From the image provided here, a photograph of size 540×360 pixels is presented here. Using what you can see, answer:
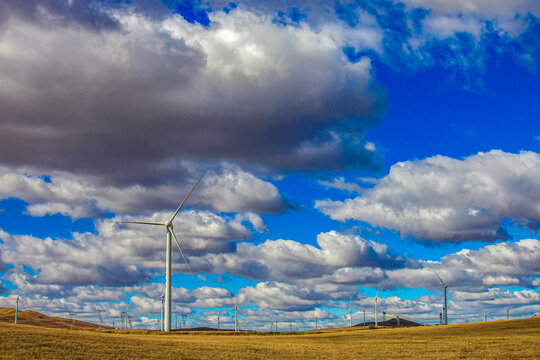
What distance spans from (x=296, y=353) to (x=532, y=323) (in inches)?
3390

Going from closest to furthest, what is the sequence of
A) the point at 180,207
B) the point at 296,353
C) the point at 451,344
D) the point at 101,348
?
1. the point at 101,348
2. the point at 296,353
3. the point at 451,344
4. the point at 180,207

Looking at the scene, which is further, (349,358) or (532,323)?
(532,323)

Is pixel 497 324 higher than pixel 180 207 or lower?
lower

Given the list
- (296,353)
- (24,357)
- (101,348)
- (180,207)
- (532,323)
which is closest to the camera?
(24,357)

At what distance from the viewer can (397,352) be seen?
3012 inches

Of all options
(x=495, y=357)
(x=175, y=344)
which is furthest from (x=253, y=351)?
(x=495, y=357)

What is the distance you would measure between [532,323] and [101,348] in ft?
357

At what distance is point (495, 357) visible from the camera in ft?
222

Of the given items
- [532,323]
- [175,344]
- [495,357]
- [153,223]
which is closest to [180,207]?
[153,223]

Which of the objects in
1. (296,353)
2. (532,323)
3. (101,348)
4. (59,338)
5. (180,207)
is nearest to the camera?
(101,348)

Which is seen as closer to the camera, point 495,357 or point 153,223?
point 495,357

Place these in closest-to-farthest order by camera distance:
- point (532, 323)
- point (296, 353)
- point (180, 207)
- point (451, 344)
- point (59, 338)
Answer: point (59, 338), point (296, 353), point (451, 344), point (532, 323), point (180, 207)

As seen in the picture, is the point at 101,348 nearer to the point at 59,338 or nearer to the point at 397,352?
the point at 59,338

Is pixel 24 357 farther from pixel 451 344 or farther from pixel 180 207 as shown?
pixel 180 207
